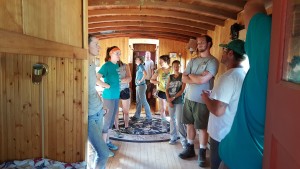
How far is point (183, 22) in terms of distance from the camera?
4203 millimetres

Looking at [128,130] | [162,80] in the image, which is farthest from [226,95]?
[128,130]

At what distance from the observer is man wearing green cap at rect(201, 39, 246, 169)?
1.96 m

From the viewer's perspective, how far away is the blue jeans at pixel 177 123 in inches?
150

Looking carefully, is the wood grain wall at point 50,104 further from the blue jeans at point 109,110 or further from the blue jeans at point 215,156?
the blue jeans at point 109,110

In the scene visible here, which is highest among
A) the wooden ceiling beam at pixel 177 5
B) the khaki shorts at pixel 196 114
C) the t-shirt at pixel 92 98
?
the wooden ceiling beam at pixel 177 5

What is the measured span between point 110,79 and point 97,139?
1484 mm

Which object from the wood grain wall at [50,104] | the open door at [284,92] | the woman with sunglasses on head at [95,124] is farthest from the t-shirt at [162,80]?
the open door at [284,92]

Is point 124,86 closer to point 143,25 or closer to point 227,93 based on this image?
point 143,25

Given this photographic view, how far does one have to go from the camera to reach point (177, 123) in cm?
386

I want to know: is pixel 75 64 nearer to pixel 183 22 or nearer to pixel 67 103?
pixel 67 103

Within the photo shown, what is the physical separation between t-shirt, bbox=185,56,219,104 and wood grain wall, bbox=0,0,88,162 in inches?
59.8

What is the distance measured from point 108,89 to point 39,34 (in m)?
2.42

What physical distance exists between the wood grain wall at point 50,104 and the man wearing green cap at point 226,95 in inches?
43.6

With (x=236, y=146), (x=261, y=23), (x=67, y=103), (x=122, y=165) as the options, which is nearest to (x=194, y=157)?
(x=122, y=165)
